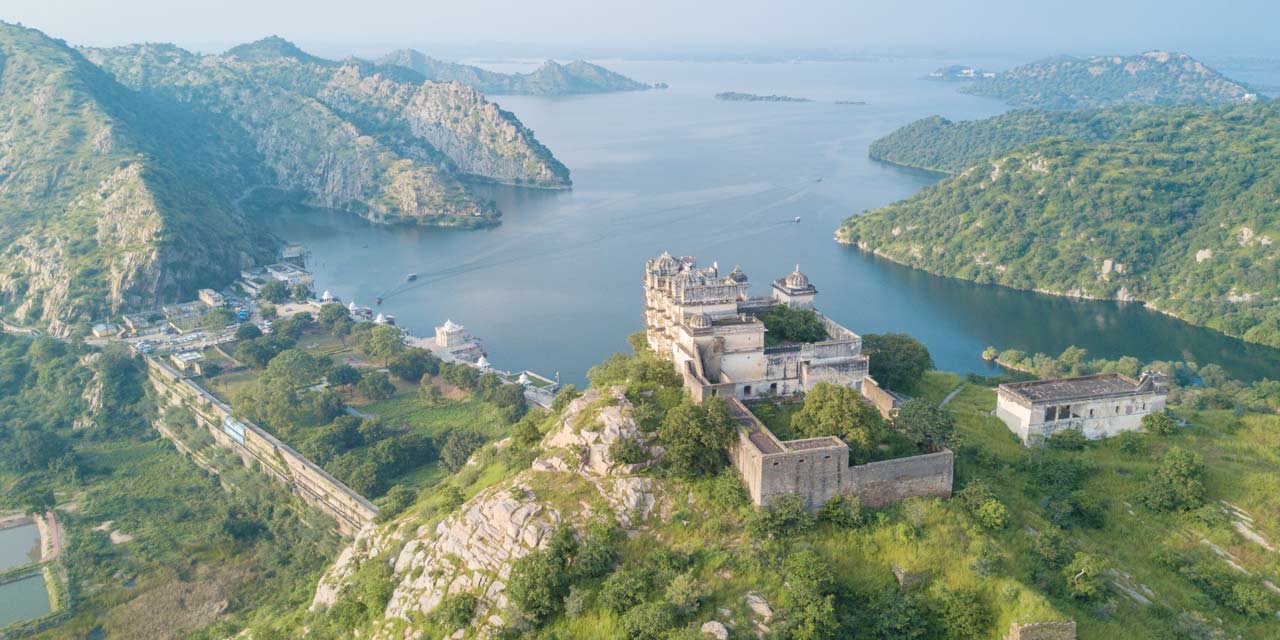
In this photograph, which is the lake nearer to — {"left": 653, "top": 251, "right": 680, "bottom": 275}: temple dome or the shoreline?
{"left": 653, "top": 251, "right": 680, "bottom": 275}: temple dome

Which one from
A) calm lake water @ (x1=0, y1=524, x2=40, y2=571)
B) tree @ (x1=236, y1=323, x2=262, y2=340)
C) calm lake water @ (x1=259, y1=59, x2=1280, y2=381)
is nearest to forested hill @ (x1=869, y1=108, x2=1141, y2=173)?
calm lake water @ (x1=259, y1=59, x2=1280, y2=381)

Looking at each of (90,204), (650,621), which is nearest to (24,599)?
(650,621)

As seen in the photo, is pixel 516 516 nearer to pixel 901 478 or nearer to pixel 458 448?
pixel 901 478

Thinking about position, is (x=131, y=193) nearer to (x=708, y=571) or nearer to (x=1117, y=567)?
(x=708, y=571)

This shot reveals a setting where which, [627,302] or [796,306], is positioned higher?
[796,306]

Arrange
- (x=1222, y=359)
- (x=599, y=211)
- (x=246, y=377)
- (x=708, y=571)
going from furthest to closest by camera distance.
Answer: (x=599, y=211)
(x=1222, y=359)
(x=246, y=377)
(x=708, y=571)

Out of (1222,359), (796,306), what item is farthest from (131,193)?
(1222,359)

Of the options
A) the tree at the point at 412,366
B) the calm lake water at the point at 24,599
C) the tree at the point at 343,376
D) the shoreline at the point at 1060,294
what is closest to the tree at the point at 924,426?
the calm lake water at the point at 24,599
